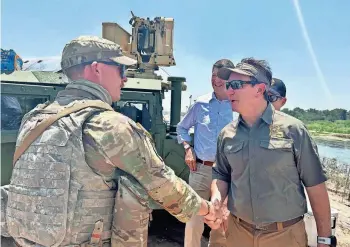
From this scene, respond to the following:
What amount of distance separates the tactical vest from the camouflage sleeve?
2.7 inches

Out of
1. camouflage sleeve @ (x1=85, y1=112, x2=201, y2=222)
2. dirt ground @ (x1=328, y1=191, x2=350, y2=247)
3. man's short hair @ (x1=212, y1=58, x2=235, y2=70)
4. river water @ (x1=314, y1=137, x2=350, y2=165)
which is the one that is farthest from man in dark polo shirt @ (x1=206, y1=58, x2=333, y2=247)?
river water @ (x1=314, y1=137, x2=350, y2=165)

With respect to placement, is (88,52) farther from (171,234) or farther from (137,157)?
(171,234)

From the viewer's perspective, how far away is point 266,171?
219cm

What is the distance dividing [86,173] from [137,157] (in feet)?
0.76

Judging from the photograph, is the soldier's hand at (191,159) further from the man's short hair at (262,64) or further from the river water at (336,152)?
the river water at (336,152)

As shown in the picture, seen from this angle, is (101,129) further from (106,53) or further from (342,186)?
(342,186)

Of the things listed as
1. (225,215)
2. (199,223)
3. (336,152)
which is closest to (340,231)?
(199,223)

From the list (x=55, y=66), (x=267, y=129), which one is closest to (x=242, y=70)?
(x=267, y=129)

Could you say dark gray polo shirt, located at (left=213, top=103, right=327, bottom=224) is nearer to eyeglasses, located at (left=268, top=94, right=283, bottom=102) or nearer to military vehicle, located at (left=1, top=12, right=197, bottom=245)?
eyeglasses, located at (left=268, top=94, right=283, bottom=102)

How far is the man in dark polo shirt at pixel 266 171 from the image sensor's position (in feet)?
7.01

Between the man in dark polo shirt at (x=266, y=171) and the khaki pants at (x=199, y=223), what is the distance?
0.72 meters

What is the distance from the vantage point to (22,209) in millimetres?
1659

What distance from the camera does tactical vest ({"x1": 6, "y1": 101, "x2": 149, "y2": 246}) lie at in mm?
1602

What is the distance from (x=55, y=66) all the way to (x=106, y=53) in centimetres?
361
